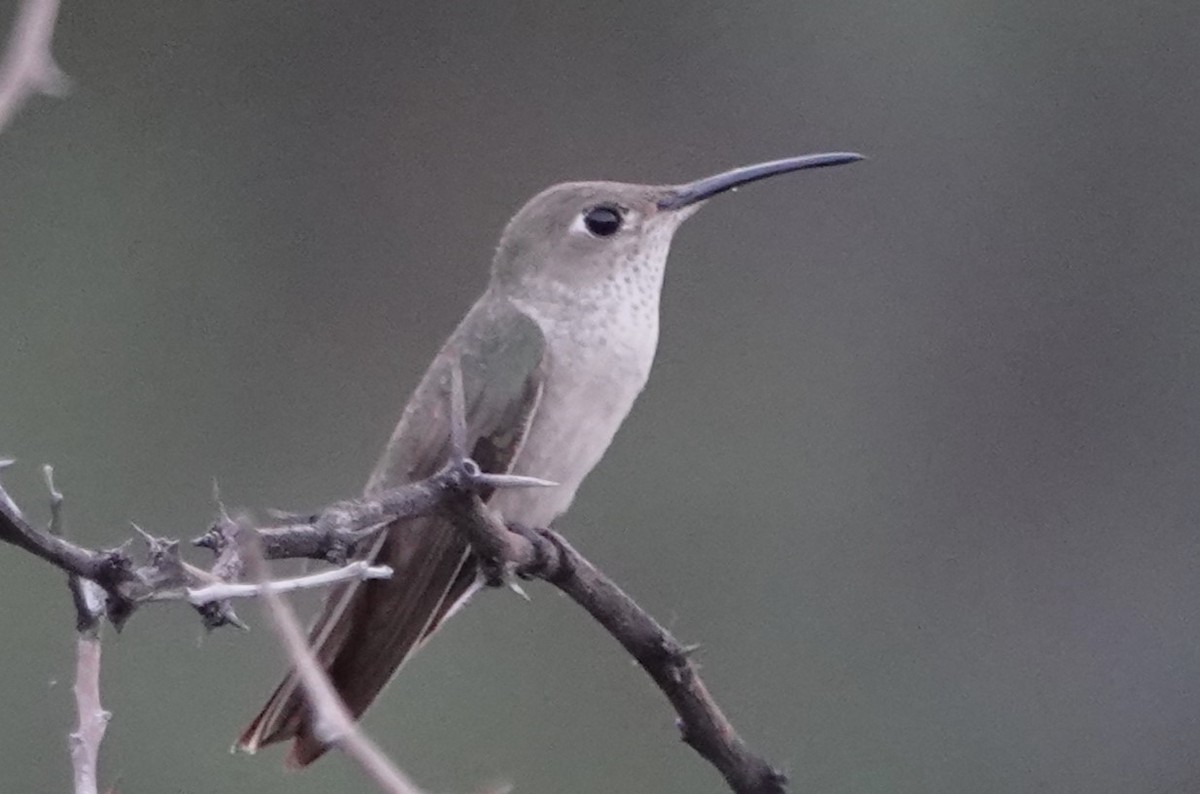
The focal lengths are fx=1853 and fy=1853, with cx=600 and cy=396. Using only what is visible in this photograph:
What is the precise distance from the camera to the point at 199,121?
585 cm

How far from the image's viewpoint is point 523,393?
2111 mm

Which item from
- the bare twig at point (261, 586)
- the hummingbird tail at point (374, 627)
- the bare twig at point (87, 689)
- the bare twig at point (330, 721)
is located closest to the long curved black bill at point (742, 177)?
the hummingbird tail at point (374, 627)

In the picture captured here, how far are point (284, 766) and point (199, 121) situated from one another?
441 centimetres

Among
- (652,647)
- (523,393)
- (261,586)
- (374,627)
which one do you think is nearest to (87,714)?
(261,586)

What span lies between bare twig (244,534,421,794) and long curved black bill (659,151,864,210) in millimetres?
1217

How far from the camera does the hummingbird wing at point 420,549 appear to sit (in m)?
1.74

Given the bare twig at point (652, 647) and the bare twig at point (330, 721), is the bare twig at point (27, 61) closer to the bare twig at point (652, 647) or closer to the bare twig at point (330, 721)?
the bare twig at point (330, 721)

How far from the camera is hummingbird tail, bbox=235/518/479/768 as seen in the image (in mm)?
1677

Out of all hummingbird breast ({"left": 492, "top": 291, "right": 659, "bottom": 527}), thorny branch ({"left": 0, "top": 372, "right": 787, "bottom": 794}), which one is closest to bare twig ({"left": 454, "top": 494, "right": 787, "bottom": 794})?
thorny branch ({"left": 0, "top": 372, "right": 787, "bottom": 794})

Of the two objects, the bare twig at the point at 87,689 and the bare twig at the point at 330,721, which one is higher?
the bare twig at the point at 330,721

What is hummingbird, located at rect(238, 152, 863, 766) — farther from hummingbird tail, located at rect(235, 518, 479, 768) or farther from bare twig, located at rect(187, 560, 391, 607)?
bare twig, located at rect(187, 560, 391, 607)

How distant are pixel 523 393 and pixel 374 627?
0.42 m

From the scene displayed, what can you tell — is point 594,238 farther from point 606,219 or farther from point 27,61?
point 27,61

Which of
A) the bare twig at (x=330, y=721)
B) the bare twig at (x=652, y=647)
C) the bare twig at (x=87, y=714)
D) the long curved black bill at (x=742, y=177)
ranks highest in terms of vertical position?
the long curved black bill at (x=742, y=177)
